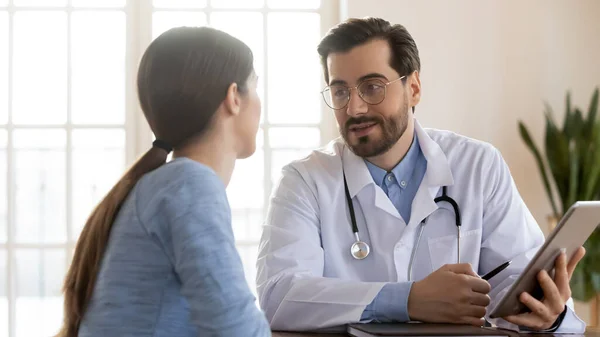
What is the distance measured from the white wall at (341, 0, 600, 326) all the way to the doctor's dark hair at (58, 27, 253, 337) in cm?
284

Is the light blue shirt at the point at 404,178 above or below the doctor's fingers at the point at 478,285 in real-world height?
above

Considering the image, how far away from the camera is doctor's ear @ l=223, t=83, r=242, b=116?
4.38ft

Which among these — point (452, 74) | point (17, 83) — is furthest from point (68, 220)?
point (452, 74)

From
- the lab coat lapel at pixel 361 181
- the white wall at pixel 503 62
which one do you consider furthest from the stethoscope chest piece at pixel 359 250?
the white wall at pixel 503 62

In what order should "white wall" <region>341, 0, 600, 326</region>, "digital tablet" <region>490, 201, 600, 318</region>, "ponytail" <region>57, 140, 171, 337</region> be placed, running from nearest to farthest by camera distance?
"ponytail" <region>57, 140, 171, 337</region>
"digital tablet" <region>490, 201, 600, 318</region>
"white wall" <region>341, 0, 600, 326</region>

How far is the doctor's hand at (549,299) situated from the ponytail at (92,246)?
88cm

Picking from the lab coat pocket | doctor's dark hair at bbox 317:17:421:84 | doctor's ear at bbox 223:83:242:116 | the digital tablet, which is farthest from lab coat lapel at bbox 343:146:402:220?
doctor's ear at bbox 223:83:242:116

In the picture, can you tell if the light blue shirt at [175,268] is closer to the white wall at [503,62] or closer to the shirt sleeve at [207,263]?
the shirt sleeve at [207,263]

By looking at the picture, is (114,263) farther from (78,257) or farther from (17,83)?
(17,83)

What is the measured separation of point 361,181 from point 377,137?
14 cm

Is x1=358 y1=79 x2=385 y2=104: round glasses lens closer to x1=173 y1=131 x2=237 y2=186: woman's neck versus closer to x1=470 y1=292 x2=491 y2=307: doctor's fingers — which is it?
x1=470 y1=292 x2=491 y2=307: doctor's fingers

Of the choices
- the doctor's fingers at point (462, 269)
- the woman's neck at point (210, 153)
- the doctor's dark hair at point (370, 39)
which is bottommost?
the doctor's fingers at point (462, 269)

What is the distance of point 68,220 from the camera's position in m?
4.20

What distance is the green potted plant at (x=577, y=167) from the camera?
391 cm
